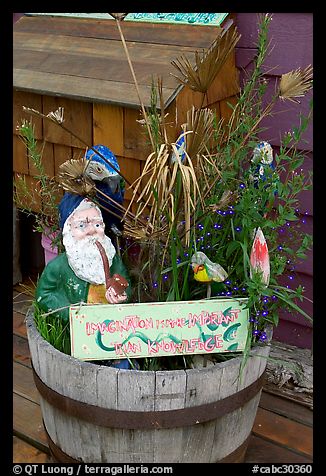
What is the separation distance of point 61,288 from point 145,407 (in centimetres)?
39

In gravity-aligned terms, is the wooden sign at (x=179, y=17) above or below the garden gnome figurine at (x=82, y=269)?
above

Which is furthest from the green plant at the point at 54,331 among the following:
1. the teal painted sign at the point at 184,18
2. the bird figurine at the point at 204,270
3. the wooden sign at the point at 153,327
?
the teal painted sign at the point at 184,18

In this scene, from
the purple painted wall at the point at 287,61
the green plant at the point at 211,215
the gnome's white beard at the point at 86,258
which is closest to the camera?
the green plant at the point at 211,215

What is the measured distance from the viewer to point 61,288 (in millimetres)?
1612

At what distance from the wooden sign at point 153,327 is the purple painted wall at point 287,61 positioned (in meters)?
0.56

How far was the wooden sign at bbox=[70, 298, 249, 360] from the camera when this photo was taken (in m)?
1.48

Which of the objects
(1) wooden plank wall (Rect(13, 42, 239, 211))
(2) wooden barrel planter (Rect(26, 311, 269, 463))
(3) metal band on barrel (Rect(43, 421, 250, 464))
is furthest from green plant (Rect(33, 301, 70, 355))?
(1) wooden plank wall (Rect(13, 42, 239, 211))

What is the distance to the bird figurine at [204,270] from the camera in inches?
58.1

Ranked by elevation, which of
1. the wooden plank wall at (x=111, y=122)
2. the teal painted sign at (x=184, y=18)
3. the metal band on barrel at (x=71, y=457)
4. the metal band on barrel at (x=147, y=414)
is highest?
the teal painted sign at (x=184, y=18)

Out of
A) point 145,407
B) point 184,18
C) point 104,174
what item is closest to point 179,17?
point 184,18

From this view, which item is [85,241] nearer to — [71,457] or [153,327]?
[153,327]

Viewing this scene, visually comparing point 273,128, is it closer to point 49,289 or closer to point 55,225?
point 55,225

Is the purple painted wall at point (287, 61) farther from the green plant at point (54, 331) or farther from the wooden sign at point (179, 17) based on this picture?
the green plant at point (54, 331)
